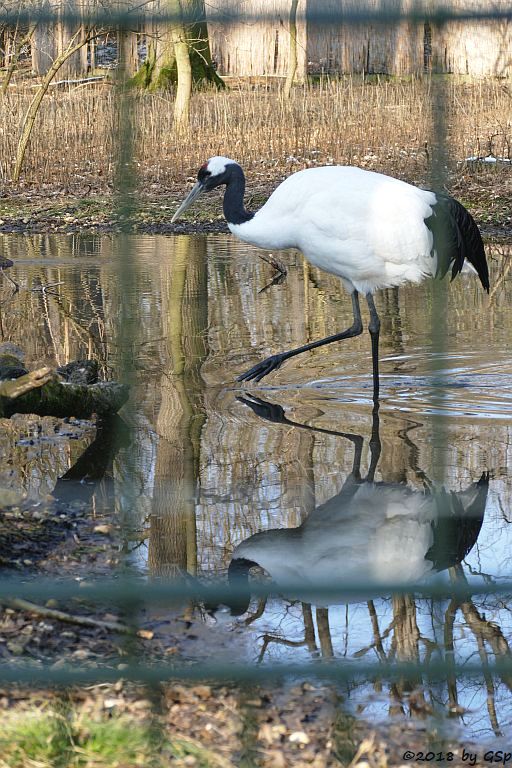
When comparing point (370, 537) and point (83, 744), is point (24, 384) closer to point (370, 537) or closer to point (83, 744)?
point (370, 537)

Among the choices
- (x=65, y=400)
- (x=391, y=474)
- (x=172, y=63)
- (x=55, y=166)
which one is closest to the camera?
(x=391, y=474)

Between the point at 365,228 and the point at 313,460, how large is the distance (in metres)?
1.23

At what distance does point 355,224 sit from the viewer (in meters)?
5.82

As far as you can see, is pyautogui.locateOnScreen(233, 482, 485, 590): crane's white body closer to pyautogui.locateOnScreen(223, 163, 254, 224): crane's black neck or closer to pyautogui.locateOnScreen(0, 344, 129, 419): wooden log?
pyautogui.locateOnScreen(0, 344, 129, 419): wooden log

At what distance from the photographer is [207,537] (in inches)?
174

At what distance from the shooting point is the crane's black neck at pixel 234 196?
6527 mm

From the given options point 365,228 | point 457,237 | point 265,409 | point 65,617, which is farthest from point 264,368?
point 65,617

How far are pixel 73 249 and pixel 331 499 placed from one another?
27.3 feet

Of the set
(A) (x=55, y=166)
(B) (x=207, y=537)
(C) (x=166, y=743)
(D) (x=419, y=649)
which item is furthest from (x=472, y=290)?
(A) (x=55, y=166)

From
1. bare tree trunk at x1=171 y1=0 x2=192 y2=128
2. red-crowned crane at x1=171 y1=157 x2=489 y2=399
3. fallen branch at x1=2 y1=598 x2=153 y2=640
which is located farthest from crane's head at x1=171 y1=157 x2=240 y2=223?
bare tree trunk at x1=171 y1=0 x2=192 y2=128

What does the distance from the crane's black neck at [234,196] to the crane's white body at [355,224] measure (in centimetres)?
23

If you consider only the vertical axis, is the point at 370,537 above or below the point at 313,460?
below

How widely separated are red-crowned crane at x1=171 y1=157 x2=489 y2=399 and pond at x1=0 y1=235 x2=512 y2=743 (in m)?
0.52

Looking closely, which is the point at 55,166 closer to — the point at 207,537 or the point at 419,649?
the point at 207,537
